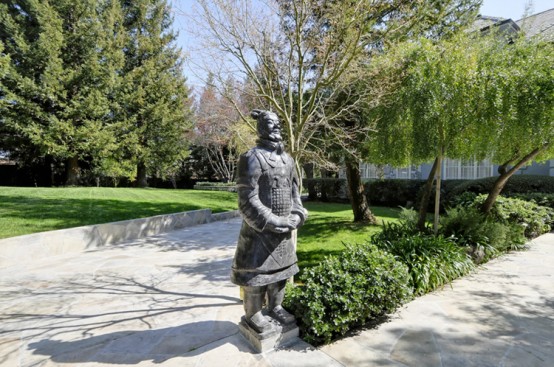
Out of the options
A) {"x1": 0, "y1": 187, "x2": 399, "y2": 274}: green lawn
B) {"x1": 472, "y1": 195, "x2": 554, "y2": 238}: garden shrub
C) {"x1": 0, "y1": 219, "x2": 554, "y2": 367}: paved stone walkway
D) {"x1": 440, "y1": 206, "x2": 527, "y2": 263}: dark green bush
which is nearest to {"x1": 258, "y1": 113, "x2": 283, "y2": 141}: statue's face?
{"x1": 0, "y1": 219, "x2": 554, "y2": 367}: paved stone walkway

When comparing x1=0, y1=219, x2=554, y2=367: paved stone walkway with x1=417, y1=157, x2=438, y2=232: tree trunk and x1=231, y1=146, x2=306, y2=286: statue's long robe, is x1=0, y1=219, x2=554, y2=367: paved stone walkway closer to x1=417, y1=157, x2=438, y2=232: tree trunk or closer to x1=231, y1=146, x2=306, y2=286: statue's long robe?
x1=231, y1=146, x2=306, y2=286: statue's long robe

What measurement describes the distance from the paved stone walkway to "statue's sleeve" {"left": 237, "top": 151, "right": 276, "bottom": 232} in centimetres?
141

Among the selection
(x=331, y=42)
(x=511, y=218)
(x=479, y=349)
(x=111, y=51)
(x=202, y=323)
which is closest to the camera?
(x=479, y=349)

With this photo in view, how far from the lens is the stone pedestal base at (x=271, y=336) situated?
300 centimetres

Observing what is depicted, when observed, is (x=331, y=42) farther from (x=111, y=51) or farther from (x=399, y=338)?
(x=111, y=51)

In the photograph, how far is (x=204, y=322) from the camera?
3742mm

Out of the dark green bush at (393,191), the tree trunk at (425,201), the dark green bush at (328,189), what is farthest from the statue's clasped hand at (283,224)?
the dark green bush at (328,189)

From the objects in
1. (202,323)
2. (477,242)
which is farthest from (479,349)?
(477,242)

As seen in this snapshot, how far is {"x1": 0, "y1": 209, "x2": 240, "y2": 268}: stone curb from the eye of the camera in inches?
244

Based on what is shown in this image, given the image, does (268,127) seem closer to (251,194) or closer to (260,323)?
(251,194)

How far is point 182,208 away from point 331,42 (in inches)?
341

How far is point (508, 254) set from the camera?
22.0 feet

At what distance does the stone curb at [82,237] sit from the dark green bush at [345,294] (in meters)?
6.11

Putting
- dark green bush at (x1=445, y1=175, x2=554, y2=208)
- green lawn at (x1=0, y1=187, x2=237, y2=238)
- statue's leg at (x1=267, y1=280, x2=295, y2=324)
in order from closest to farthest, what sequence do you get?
1. statue's leg at (x1=267, y1=280, x2=295, y2=324)
2. green lawn at (x1=0, y1=187, x2=237, y2=238)
3. dark green bush at (x1=445, y1=175, x2=554, y2=208)
